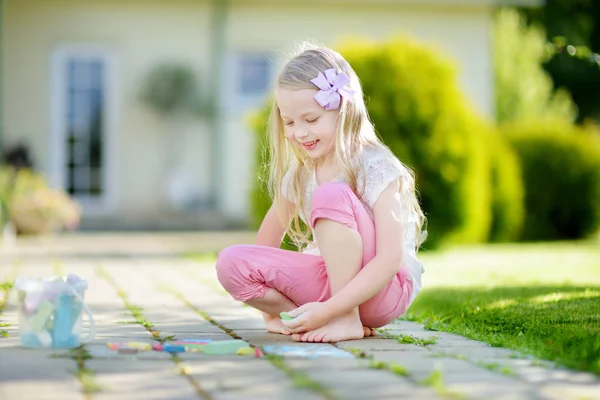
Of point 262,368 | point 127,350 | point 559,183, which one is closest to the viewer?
point 262,368

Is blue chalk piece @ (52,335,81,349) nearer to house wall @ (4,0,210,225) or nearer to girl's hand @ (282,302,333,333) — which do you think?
girl's hand @ (282,302,333,333)

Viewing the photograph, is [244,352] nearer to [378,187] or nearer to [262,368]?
[262,368]

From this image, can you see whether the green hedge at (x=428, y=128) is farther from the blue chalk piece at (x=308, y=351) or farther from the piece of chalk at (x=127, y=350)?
the piece of chalk at (x=127, y=350)

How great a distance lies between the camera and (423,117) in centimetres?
867

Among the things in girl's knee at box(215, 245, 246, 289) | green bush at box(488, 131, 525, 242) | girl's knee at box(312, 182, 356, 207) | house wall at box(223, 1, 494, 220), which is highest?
house wall at box(223, 1, 494, 220)

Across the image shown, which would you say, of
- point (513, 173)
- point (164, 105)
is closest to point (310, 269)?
point (513, 173)

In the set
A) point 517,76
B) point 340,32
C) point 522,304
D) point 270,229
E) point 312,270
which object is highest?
point 340,32

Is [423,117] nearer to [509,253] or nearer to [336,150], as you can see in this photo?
[509,253]

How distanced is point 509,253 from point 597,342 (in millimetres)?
6084

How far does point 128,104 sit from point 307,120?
1064 centimetres

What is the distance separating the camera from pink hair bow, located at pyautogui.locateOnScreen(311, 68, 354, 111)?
11.2 feet

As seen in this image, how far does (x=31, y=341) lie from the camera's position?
309 centimetres

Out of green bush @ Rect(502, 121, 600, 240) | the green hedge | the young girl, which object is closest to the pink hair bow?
the young girl

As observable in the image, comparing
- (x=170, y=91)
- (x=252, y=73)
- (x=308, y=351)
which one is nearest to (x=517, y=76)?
(x=252, y=73)
